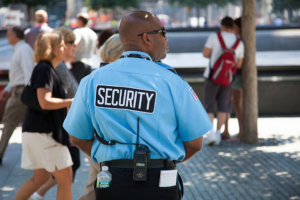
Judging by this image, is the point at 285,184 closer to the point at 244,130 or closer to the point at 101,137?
the point at 244,130

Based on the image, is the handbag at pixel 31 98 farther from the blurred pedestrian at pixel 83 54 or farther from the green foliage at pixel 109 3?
the green foliage at pixel 109 3

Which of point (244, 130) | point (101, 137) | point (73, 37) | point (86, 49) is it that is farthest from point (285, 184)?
point (86, 49)

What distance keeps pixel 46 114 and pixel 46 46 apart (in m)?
0.60

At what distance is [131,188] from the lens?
1996 mm

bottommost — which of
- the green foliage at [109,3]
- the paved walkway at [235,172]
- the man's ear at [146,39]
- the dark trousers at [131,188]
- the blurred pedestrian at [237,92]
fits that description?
the paved walkway at [235,172]

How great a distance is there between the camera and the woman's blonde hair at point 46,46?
3.47 metres

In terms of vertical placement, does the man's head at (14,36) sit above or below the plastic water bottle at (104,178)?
above

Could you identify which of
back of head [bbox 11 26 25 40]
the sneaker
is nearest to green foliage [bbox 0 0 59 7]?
back of head [bbox 11 26 25 40]

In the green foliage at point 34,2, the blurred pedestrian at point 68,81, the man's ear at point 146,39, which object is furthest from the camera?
the green foliage at point 34,2

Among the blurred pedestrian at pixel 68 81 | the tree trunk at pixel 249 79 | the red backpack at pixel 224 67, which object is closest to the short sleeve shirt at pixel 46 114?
the blurred pedestrian at pixel 68 81

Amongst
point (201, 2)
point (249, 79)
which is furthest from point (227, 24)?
point (201, 2)

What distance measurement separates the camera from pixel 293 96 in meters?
8.71

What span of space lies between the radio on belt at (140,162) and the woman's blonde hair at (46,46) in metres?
1.79

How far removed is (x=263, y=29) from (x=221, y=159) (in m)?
20.9
